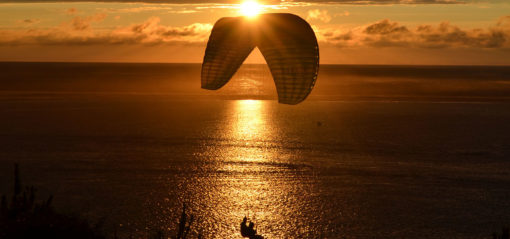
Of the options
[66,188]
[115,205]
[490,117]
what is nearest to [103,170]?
[66,188]

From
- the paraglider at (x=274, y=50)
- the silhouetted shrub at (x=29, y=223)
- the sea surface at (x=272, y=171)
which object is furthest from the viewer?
the sea surface at (x=272, y=171)

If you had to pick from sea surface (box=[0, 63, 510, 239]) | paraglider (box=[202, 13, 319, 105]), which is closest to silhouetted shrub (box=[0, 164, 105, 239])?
paraglider (box=[202, 13, 319, 105])

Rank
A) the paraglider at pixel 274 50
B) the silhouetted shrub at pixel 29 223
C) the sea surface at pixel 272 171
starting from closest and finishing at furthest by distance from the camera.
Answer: the paraglider at pixel 274 50
the silhouetted shrub at pixel 29 223
the sea surface at pixel 272 171

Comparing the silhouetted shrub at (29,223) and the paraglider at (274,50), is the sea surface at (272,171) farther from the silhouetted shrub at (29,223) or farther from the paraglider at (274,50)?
the paraglider at (274,50)

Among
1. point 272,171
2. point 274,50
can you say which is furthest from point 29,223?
point 272,171

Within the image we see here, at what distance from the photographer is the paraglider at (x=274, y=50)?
11.9 metres

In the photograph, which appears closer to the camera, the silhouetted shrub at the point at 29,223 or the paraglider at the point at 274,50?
the paraglider at the point at 274,50

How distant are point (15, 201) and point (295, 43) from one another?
24.2 ft

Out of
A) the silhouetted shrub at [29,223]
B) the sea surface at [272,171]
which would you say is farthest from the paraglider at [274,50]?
the sea surface at [272,171]

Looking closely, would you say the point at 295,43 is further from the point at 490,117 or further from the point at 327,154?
the point at 490,117

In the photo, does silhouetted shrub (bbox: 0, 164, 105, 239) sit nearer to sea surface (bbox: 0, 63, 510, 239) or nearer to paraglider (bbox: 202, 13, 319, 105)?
paraglider (bbox: 202, 13, 319, 105)

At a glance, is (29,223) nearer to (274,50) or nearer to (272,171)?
(274,50)

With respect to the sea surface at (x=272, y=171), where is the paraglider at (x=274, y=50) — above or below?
below

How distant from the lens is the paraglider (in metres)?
11.9
